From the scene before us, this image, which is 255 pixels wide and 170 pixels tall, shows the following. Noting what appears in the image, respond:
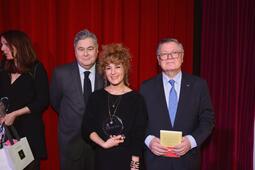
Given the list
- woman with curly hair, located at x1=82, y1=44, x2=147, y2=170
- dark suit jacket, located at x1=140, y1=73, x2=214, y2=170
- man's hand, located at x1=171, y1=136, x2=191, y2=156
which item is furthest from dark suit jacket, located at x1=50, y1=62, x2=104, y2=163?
man's hand, located at x1=171, y1=136, x2=191, y2=156

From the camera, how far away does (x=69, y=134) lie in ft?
9.91

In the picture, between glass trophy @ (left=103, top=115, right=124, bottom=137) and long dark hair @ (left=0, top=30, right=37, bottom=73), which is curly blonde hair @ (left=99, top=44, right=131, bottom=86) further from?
long dark hair @ (left=0, top=30, right=37, bottom=73)

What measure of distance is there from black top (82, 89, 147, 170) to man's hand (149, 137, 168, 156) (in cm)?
8

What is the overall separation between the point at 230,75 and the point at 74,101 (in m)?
1.65

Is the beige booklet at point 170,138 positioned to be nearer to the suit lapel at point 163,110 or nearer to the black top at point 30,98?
the suit lapel at point 163,110

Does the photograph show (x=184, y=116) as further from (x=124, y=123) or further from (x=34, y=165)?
(x=34, y=165)

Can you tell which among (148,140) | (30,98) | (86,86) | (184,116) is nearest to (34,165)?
(30,98)

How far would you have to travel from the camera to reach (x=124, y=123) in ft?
8.34

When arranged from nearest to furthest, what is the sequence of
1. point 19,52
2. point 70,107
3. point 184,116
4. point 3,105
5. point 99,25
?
point 184,116 < point 3,105 < point 19,52 < point 70,107 < point 99,25

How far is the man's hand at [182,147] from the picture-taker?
8.25ft

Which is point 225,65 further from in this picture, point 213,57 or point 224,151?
point 224,151

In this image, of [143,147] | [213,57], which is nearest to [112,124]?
[143,147]

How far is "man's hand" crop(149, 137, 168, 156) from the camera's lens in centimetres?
254

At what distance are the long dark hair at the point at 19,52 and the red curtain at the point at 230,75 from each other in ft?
6.07
